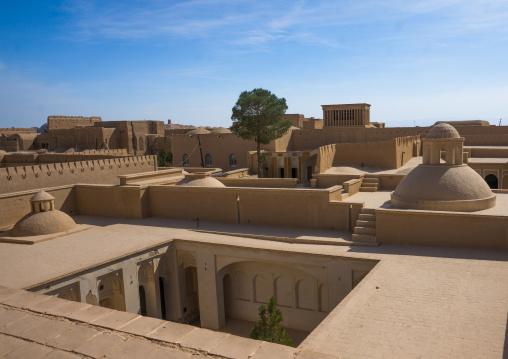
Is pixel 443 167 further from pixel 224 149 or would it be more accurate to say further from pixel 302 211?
pixel 224 149

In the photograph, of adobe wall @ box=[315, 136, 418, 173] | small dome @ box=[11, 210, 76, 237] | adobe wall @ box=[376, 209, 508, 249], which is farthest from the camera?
adobe wall @ box=[315, 136, 418, 173]

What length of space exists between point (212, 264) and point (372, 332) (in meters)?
7.73

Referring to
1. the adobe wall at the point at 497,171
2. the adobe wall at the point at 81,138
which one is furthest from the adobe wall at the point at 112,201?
the adobe wall at the point at 81,138

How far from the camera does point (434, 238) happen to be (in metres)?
13.1

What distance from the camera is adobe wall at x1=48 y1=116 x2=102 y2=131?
162 ft

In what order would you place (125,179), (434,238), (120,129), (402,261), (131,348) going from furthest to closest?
(120,129) < (125,179) < (434,238) < (402,261) < (131,348)

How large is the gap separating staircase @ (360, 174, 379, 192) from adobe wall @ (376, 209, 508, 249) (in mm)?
6143

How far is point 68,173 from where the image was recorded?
70.7ft

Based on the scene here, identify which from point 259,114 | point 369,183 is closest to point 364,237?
point 369,183

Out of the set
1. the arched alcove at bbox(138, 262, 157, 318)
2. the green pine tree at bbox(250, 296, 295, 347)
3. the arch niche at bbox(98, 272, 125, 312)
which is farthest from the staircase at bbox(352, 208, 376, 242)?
the arch niche at bbox(98, 272, 125, 312)

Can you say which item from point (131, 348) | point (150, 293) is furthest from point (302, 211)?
point (131, 348)

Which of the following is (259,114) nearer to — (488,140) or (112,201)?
(112,201)

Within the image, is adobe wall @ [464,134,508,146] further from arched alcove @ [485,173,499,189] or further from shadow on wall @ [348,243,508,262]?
shadow on wall @ [348,243,508,262]

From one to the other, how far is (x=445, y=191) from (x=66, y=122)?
1877 inches
